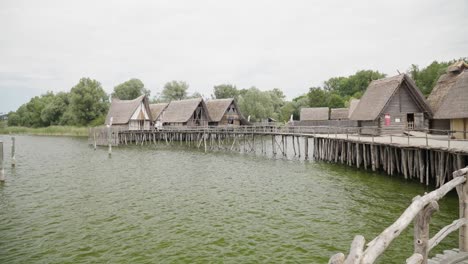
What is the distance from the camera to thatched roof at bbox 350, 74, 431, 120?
70.1ft

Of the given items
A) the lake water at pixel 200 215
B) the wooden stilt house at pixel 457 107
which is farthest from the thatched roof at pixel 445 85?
the lake water at pixel 200 215

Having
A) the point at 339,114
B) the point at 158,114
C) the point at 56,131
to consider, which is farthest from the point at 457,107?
the point at 56,131

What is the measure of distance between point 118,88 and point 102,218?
70.9 m

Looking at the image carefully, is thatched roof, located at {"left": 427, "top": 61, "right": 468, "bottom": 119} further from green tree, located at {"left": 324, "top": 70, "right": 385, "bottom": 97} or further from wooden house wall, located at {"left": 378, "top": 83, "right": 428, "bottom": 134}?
green tree, located at {"left": 324, "top": 70, "right": 385, "bottom": 97}

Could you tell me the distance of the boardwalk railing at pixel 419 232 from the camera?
2510 millimetres

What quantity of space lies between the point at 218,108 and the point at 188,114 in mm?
5933

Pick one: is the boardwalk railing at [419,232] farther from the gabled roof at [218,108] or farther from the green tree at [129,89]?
the green tree at [129,89]

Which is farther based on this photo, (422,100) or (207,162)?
(207,162)

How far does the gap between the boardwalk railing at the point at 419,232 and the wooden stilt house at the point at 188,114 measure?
39680 mm

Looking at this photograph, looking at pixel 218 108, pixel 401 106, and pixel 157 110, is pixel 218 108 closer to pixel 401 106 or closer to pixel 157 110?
pixel 157 110

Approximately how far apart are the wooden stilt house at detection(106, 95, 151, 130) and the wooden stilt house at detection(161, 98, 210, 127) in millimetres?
2740

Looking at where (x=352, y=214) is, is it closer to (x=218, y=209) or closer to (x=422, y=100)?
(x=218, y=209)

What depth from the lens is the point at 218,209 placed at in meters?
11.5

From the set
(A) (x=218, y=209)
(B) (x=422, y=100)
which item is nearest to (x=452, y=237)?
(A) (x=218, y=209)
